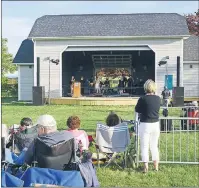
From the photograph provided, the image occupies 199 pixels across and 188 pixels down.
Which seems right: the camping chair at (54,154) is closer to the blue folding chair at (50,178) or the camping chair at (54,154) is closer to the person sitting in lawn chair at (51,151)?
the person sitting in lawn chair at (51,151)

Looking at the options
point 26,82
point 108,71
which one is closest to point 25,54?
point 26,82

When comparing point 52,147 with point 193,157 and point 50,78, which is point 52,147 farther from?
point 50,78

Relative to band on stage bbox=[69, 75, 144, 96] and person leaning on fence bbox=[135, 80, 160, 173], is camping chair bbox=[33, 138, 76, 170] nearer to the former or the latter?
person leaning on fence bbox=[135, 80, 160, 173]

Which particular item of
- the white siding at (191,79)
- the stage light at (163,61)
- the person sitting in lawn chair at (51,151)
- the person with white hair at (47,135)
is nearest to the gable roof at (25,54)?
the stage light at (163,61)

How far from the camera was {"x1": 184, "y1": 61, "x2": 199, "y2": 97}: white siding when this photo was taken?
80.4ft

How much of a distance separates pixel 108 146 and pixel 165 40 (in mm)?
16824

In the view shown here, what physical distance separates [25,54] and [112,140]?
70.9 feet

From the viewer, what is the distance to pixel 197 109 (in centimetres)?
1061

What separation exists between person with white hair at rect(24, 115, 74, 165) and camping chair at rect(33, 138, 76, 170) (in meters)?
0.05

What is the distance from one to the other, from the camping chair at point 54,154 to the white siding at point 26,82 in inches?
815

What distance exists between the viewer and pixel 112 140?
22.2 feet

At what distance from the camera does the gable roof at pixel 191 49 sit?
84.2ft

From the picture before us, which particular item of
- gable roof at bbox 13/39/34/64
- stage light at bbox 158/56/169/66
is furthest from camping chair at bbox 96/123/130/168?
gable roof at bbox 13/39/34/64

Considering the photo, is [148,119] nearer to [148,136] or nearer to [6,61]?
[148,136]
